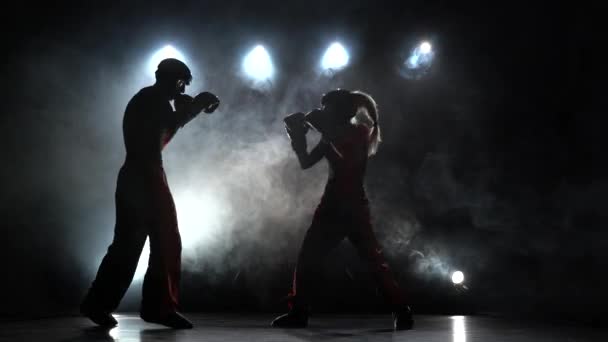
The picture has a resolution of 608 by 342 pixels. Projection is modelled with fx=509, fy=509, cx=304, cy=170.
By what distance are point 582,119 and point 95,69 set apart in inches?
264

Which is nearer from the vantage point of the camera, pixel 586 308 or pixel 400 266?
pixel 586 308

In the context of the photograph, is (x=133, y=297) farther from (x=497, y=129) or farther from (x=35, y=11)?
(x=497, y=129)

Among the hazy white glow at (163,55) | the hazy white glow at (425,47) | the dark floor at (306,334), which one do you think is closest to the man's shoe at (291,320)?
the dark floor at (306,334)

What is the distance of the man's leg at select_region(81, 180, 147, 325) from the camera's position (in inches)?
144

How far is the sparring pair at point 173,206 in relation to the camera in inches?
143

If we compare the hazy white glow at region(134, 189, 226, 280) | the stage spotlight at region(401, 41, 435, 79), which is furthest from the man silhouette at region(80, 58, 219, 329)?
the stage spotlight at region(401, 41, 435, 79)

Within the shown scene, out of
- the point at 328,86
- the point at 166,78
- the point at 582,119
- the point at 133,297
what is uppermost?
the point at 328,86

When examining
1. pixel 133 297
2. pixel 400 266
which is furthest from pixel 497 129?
pixel 133 297

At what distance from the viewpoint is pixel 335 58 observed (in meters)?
7.96

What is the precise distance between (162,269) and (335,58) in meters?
5.23

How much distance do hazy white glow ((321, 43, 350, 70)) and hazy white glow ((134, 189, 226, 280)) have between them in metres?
2.72

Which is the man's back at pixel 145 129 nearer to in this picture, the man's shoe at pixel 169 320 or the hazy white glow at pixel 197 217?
the man's shoe at pixel 169 320

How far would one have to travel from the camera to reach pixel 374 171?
296 inches

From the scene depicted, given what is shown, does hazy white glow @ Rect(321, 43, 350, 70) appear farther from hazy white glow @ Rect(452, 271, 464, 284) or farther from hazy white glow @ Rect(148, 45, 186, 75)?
hazy white glow @ Rect(452, 271, 464, 284)
